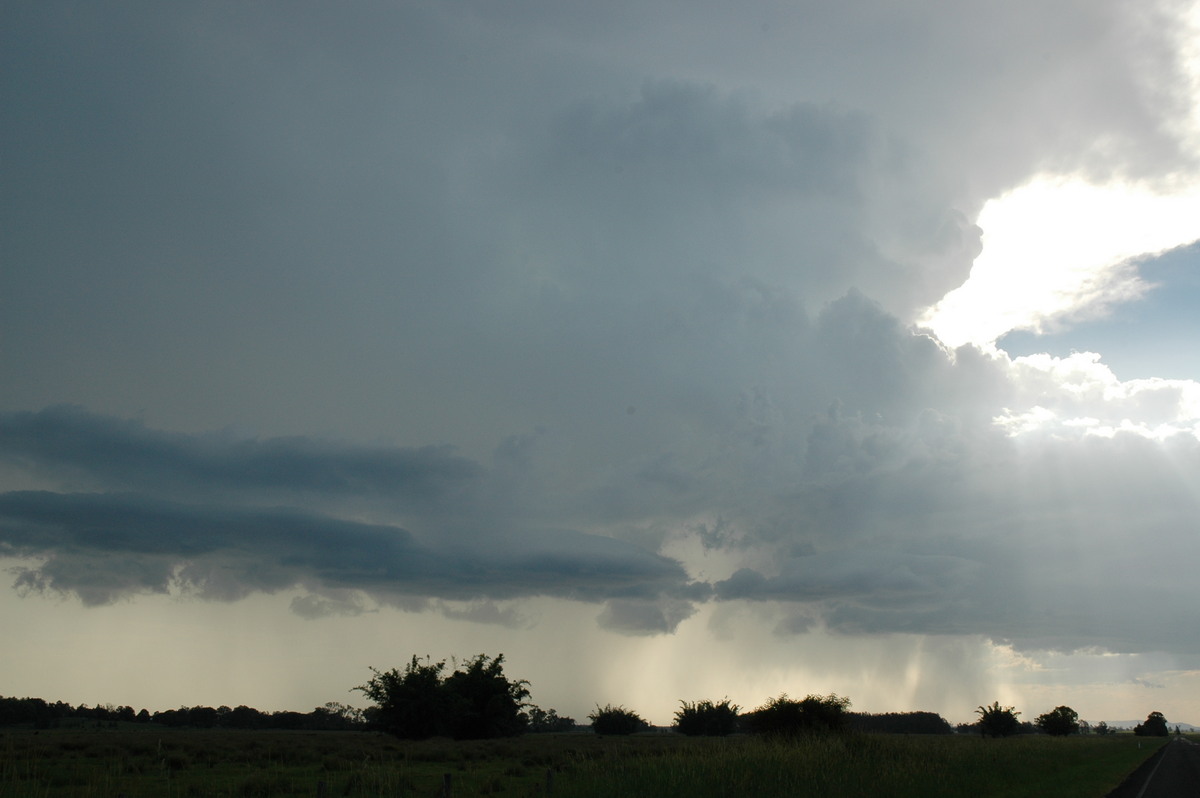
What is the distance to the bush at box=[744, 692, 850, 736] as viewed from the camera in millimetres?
48406

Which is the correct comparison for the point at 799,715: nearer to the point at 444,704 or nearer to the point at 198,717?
the point at 444,704

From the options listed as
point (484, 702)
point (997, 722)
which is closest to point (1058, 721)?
point (997, 722)

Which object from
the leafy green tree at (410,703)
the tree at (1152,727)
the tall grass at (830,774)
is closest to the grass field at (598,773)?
the tall grass at (830,774)

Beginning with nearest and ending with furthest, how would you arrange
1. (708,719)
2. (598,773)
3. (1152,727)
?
(598,773), (708,719), (1152,727)

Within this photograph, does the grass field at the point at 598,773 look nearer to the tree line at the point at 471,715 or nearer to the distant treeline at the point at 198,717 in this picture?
the tree line at the point at 471,715

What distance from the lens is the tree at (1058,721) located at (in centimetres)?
13225

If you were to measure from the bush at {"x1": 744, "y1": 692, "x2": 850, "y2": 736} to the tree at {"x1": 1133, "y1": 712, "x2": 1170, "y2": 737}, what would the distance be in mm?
175020

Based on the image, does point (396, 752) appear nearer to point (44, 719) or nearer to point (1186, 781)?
point (1186, 781)

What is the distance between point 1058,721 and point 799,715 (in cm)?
11080

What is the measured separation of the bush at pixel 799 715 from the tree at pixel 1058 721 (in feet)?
350

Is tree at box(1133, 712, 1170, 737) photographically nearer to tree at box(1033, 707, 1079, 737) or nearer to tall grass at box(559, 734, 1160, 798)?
tree at box(1033, 707, 1079, 737)

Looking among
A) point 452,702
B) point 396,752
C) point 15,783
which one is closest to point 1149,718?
point 452,702

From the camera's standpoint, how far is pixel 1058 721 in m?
133

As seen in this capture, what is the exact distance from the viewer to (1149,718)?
611 ft
